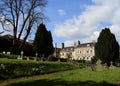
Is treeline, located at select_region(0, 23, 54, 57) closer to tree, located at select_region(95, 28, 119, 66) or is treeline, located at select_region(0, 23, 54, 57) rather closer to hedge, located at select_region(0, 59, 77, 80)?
tree, located at select_region(95, 28, 119, 66)

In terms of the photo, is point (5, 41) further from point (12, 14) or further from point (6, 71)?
point (6, 71)

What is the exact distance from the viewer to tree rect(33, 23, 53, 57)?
6506 centimetres

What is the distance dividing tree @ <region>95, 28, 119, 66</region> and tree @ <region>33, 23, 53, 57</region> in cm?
1171

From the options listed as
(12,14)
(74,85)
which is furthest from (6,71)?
(12,14)

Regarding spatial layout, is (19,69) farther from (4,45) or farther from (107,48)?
(4,45)

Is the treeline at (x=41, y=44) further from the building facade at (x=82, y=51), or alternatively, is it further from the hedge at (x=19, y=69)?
the building facade at (x=82, y=51)

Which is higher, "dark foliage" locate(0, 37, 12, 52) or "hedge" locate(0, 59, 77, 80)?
"dark foliage" locate(0, 37, 12, 52)

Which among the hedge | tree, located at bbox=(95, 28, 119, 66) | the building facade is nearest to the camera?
the hedge

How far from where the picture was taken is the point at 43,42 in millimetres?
66000

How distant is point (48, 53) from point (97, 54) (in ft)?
42.2

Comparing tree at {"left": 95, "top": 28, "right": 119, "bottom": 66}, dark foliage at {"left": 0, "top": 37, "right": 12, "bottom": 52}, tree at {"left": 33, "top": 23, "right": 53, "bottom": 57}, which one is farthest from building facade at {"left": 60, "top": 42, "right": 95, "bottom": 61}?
tree at {"left": 95, "top": 28, "right": 119, "bottom": 66}

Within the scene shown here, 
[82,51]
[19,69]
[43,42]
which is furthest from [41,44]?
[82,51]

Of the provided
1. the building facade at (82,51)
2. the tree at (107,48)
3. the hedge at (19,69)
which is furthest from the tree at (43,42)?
the building facade at (82,51)

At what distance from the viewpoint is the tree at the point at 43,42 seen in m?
65.1
